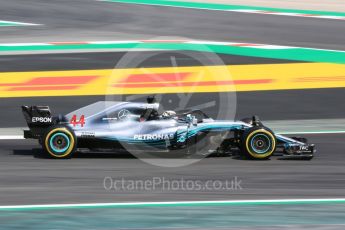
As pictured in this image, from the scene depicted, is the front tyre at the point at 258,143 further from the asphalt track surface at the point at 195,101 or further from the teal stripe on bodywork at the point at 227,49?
the teal stripe on bodywork at the point at 227,49

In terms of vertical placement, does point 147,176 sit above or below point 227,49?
below

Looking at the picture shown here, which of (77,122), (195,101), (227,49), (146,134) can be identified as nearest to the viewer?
(146,134)

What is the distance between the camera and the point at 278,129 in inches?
615

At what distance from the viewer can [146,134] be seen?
42.9 feet

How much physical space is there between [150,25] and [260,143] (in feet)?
45.5

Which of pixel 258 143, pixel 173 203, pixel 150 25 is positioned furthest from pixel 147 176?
pixel 150 25

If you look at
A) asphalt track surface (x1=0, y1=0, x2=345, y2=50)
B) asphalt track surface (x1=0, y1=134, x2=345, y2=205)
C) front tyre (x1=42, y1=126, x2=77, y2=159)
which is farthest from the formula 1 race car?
asphalt track surface (x1=0, y1=0, x2=345, y2=50)

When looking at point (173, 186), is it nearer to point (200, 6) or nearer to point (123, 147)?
point (123, 147)

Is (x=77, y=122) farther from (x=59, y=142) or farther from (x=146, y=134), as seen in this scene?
(x=146, y=134)

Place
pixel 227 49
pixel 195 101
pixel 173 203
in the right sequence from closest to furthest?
pixel 173 203 < pixel 195 101 < pixel 227 49

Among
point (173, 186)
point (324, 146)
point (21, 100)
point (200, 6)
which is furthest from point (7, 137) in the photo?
point (200, 6)

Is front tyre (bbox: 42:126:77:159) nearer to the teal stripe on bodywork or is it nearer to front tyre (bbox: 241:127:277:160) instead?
front tyre (bbox: 241:127:277:160)

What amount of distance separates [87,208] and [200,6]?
20360 mm

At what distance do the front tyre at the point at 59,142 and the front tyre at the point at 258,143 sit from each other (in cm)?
268
